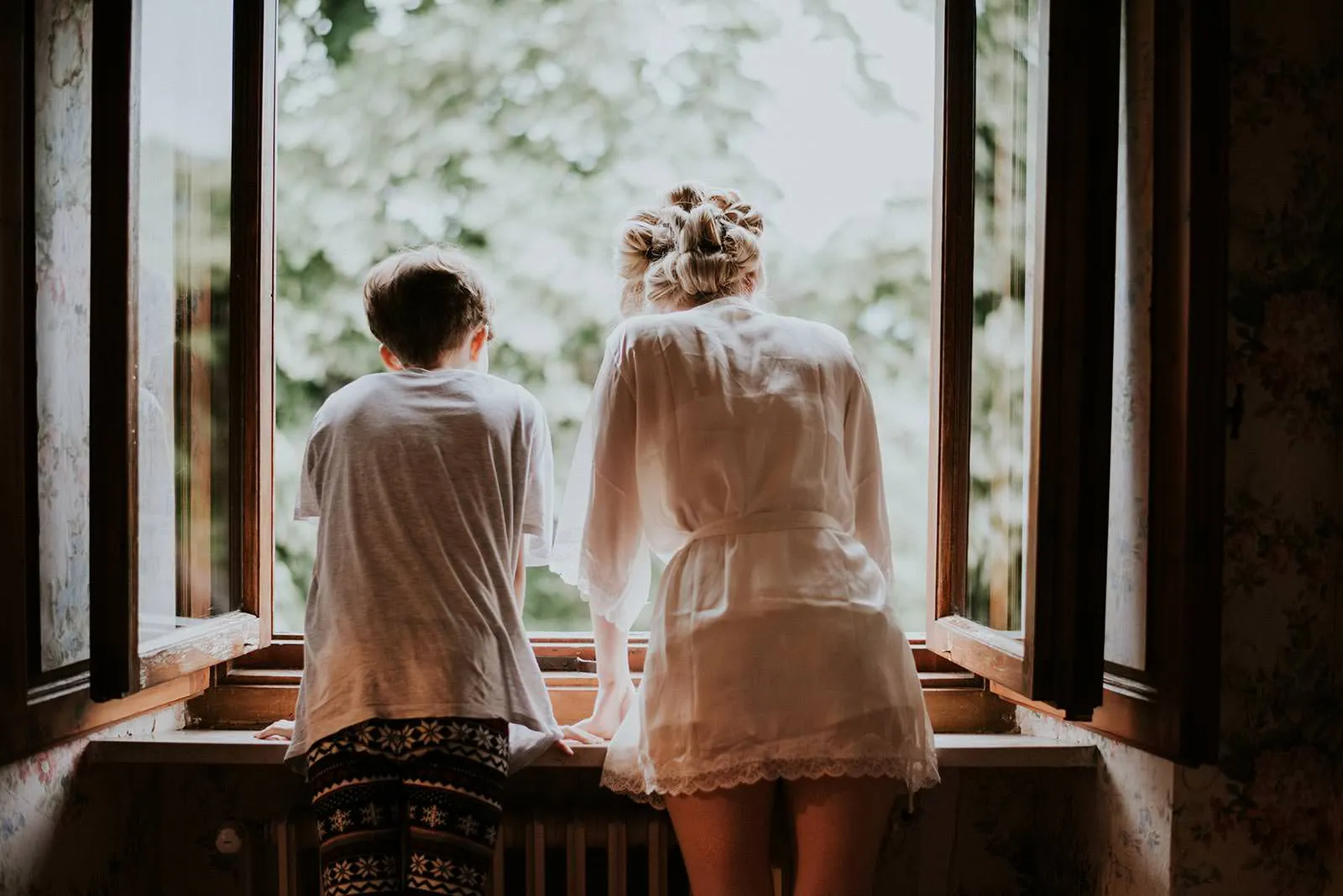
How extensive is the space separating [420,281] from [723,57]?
1.33m

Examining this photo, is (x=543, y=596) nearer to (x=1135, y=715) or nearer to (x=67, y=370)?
(x=67, y=370)

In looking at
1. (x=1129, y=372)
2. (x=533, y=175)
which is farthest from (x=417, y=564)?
(x=533, y=175)

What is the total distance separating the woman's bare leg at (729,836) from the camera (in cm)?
140

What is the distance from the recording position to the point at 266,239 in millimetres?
1927

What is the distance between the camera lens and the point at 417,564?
1.48 metres

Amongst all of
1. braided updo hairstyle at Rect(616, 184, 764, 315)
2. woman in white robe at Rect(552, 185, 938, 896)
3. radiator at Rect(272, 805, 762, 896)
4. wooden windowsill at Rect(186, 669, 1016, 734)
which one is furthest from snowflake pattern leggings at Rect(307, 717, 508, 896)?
braided updo hairstyle at Rect(616, 184, 764, 315)

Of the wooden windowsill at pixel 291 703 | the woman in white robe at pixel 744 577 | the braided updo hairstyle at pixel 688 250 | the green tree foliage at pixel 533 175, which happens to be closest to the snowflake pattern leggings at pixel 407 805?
the woman in white robe at pixel 744 577

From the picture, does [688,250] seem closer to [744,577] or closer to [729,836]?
[744,577]

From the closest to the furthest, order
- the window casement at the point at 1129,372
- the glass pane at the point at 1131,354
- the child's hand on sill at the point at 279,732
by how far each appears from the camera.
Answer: the window casement at the point at 1129,372 < the glass pane at the point at 1131,354 < the child's hand on sill at the point at 279,732

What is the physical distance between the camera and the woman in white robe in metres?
1.37

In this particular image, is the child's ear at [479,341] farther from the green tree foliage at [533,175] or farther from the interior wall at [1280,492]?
the interior wall at [1280,492]

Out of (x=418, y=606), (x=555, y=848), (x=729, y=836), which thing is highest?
(x=418, y=606)

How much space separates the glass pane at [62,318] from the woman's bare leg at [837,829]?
3.50 feet

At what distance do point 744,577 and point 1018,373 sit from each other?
2.01 feet
